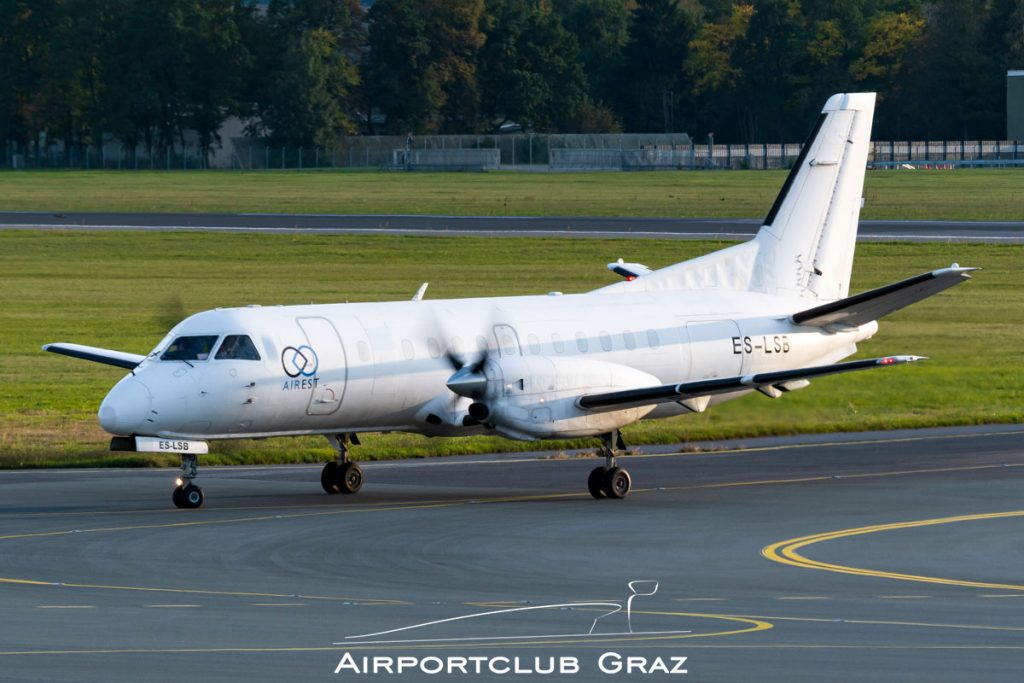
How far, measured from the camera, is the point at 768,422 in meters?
29.1

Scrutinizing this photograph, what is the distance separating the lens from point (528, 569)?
1962 centimetres

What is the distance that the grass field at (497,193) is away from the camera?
9644cm

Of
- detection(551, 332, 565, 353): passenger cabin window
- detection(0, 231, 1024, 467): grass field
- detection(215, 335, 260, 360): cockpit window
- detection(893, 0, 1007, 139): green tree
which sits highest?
detection(893, 0, 1007, 139): green tree

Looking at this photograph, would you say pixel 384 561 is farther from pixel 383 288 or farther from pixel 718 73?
pixel 718 73

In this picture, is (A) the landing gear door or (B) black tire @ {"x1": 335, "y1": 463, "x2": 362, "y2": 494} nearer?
(A) the landing gear door

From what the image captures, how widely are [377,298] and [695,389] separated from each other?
32000 millimetres

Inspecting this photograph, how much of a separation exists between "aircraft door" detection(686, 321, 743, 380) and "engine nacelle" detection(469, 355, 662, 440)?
237 centimetres

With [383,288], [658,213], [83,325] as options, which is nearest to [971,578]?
[83,325]

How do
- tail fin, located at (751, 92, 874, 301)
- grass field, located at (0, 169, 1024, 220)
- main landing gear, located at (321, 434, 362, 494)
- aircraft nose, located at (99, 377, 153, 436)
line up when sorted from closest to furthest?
aircraft nose, located at (99, 377, 153, 436) < main landing gear, located at (321, 434, 362, 494) < tail fin, located at (751, 92, 874, 301) < grass field, located at (0, 169, 1024, 220)

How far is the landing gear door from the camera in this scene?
24.6 m

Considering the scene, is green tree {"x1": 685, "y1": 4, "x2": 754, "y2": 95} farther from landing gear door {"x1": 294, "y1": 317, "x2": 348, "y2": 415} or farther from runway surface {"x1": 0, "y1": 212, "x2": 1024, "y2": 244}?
landing gear door {"x1": 294, "y1": 317, "x2": 348, "y2": 415}

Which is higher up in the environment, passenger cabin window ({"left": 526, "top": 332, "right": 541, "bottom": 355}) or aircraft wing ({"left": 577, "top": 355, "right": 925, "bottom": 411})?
passenger cabin window ({"left": 526, "top": 332, "right": 541, "bottom": 355})

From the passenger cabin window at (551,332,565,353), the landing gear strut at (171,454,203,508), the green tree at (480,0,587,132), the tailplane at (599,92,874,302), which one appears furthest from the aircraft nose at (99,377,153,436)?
the green tree at (480,0,587,132)

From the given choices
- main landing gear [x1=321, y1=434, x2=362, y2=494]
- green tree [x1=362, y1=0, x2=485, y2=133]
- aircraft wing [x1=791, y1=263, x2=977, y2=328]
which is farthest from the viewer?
green tree [x1=362, y1=0, x2=485, y2=133]
